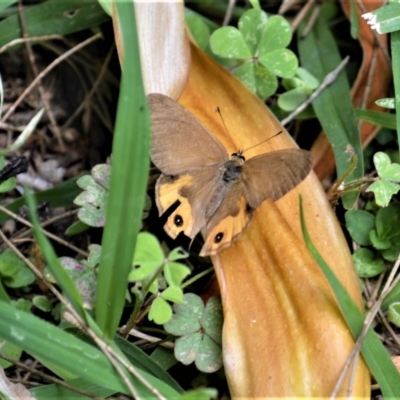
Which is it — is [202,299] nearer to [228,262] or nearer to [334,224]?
[228,262]

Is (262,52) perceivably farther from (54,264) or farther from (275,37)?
(54,264)

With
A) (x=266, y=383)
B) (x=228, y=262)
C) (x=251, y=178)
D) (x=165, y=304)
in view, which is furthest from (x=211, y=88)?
(x=266, y=383)

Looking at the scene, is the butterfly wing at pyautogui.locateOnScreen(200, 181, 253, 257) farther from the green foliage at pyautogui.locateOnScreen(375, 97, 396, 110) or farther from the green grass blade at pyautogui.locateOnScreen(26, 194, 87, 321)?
the green foliage at pyautogui.locateOnScreen(375, 97, 396, 110)

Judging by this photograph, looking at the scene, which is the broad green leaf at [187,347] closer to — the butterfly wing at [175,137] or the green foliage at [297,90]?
the butterfly wing at [175,137]

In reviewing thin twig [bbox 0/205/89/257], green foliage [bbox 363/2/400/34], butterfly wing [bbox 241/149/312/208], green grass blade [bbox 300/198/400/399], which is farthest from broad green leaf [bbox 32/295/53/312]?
green foliage [bbox 363/2/400/34]

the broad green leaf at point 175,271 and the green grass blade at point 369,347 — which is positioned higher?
the broad green leaf at point 175,271

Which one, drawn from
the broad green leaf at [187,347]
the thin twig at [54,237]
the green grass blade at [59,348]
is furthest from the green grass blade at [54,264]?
the thin twig at [54,237]

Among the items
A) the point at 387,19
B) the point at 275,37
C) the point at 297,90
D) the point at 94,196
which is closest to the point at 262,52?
the point at 275,37
